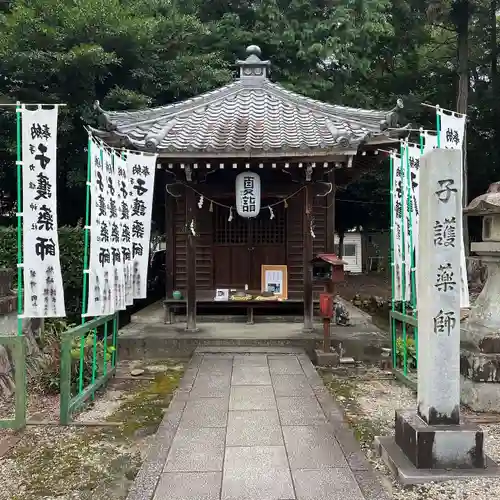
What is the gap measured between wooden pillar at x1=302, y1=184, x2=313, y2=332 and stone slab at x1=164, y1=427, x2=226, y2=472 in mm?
4673

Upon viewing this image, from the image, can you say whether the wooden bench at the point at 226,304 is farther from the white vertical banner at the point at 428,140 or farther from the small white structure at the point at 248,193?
the white vertical banner at the point at 428,140

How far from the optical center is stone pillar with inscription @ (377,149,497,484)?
13.5 feet

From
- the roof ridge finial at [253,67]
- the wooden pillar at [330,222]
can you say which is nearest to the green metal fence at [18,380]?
the wooden pillar at [330,222]

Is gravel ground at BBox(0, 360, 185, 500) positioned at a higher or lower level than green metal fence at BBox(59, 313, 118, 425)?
lower

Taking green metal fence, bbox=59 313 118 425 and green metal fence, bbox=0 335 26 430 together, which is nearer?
green metal fence, bbox=0 335 26 430

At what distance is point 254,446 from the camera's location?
15.2ft

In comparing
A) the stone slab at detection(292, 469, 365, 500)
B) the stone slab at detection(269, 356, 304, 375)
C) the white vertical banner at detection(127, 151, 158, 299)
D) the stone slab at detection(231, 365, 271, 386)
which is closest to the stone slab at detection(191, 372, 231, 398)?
the stone slab at detection(231, 365, 271, 386)

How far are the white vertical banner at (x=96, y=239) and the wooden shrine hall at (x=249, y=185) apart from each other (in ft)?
8.39

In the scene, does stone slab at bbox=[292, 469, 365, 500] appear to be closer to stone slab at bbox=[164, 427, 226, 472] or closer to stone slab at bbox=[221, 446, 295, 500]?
stone slab at bbox=[221, 446, 295, 500]

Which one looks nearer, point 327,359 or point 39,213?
point 39,213

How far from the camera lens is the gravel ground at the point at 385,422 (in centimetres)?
384

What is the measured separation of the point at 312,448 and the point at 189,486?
131 centimetres

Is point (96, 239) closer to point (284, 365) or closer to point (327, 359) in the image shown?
point (284, 365)

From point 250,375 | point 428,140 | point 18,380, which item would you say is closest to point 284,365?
point 250,375
